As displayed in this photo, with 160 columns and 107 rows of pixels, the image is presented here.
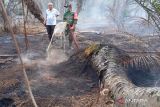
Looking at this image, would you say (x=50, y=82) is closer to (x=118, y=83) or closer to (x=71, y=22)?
(x=118, y=83)

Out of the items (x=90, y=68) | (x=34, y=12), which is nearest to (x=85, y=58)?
(x=90, y=68)

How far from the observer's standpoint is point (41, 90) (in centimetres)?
830

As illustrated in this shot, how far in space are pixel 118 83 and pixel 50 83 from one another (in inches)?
93.9

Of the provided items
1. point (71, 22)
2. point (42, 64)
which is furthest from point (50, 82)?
point (71, 22)

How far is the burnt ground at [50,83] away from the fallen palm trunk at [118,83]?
35 cm

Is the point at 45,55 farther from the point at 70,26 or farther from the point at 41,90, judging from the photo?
the point at 41,90

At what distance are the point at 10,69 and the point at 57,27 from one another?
2903 millimetres

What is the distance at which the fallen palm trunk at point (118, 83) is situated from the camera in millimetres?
5593

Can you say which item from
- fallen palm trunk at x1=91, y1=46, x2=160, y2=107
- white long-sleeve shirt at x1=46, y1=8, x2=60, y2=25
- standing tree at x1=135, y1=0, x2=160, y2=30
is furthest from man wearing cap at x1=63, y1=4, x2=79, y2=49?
standing tree at x1=135, y1=0, x2=160, y2=30

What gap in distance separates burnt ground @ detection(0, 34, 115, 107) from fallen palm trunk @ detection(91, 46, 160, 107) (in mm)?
351

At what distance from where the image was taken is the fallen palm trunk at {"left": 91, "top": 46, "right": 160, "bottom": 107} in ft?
18.3

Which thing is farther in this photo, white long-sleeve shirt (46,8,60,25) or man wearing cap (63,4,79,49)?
white long-sleeve shirt (46,8,60,25)

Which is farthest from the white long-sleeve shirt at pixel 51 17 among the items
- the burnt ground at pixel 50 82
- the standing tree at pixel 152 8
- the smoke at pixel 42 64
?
the standing tree at pixel 152 8

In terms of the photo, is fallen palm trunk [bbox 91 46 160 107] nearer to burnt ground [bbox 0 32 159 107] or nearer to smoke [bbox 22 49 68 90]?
burnt ground [bbox 0 32 159 107]
